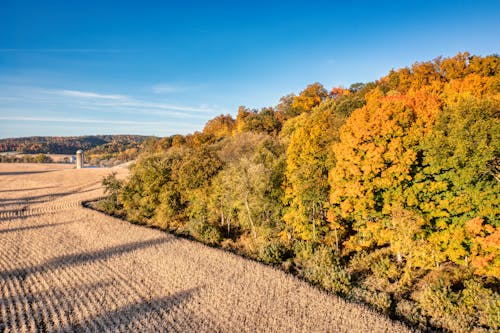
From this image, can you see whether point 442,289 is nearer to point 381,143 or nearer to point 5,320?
point 381,143

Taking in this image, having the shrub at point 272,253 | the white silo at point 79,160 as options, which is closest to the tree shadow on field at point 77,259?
the shrub at point 272,253

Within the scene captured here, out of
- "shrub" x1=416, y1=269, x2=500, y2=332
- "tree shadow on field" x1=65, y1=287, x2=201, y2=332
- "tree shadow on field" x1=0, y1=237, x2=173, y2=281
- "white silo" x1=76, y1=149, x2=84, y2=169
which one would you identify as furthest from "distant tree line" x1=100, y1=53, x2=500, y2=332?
"white silo" x1=76, y1=149, x2=84, y2=169

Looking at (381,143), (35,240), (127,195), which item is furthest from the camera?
(127,195)

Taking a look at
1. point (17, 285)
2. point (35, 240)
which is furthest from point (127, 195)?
point (17, 285)

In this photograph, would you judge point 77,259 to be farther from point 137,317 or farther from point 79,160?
point 79,160

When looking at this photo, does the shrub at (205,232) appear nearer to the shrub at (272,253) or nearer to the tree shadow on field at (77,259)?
the tree shadow on field at (77,259)

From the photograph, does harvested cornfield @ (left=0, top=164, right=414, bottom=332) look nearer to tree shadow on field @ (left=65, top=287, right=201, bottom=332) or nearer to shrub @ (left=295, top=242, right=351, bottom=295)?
tree shadow on field @ (left=65, top=287, right=201, bottom=332)
